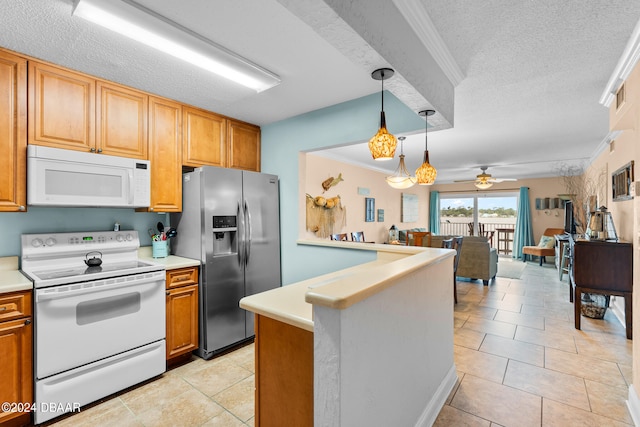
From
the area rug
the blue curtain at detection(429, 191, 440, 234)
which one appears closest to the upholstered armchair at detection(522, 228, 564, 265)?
the area rug

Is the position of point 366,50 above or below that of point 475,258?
above

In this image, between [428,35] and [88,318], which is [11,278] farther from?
[428,35]

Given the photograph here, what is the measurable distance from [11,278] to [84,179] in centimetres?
77

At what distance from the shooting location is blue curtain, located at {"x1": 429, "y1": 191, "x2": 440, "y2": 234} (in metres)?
9.70

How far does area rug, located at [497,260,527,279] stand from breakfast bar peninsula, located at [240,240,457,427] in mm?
5150

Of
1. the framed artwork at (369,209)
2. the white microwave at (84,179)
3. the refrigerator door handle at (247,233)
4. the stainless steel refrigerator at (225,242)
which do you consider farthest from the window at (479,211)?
the white microwave at (84,179)

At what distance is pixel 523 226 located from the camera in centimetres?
820

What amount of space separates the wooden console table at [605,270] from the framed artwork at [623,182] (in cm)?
58

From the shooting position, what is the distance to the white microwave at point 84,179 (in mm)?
2010

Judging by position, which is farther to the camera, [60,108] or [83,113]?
[83,113]

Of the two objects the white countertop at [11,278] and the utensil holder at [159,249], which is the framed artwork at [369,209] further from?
the white countertop at [11,278]

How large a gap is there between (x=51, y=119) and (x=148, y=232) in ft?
3.90

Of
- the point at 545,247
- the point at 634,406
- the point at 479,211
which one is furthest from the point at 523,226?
the point at 634,406

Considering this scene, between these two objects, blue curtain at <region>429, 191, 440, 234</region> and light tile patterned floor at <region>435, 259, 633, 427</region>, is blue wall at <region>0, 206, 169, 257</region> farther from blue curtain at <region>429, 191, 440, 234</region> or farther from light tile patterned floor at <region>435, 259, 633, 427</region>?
blue curtain at <region>429, 191, 440, 234</region>
